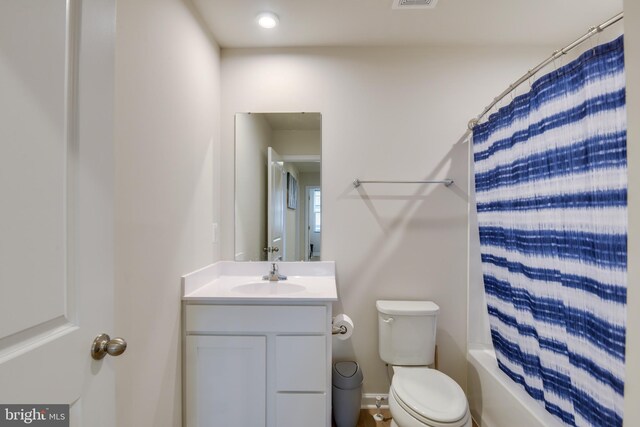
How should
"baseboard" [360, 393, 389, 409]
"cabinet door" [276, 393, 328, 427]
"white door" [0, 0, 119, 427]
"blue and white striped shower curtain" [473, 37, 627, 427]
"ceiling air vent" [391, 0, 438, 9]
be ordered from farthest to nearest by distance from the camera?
"baseboard" [360, 393, 389, 409]
"ceiling air vent" [391, 0, 438, 9]
"cabinet door" [276, 393, 328, 427]
"blue and white striped shower curtain" [473, 37, 627, 427]
"white door" [0, 0, 119, 427]

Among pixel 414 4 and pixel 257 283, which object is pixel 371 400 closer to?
pixel 257 283

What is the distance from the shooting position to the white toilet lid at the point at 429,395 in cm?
130

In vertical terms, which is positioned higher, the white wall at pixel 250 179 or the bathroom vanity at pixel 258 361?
the white wall at pixel 250 179

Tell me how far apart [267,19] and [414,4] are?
838 mm

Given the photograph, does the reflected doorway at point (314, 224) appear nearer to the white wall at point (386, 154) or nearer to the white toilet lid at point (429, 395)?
the white wall at point (386, 154)

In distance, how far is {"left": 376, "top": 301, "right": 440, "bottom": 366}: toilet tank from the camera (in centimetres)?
177

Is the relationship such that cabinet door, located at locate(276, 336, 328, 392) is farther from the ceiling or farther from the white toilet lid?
the ceiling

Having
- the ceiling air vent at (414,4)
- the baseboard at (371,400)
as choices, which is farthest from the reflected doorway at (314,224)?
the ceiling air vent at (414,4)

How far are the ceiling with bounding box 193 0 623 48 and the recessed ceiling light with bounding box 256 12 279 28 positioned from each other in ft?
0.10

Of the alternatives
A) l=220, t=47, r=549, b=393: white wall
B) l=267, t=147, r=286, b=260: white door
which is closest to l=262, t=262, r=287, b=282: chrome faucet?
l=267, t=147, r=286, b=260: white door

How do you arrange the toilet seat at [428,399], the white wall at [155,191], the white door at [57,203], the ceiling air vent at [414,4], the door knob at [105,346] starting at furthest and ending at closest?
the ceiling air vent at [414,4] < the toilet seat at [428,399] < the white wall at [155,191] < the door knob at [105,346] < the white door at [57,203]

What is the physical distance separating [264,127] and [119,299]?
55.1 inches

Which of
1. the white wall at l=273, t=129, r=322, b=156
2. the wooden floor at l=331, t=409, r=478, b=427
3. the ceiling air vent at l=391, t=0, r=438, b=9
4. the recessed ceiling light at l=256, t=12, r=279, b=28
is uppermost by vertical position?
the recessed ceiling light at l=256, t=12, r=279, b=28

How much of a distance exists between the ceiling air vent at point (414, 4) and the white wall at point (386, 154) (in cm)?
39
